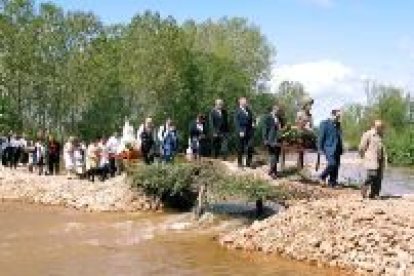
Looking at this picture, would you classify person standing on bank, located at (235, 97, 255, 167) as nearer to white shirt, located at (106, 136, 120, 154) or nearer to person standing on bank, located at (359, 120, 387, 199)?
person standing on bank, located at (359, 120, 387, 199)

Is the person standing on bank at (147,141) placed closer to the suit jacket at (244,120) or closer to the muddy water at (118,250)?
the muddy water at (118,250)

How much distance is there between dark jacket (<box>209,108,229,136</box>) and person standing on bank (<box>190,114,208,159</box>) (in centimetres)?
64

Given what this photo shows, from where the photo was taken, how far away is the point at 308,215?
1964 cm

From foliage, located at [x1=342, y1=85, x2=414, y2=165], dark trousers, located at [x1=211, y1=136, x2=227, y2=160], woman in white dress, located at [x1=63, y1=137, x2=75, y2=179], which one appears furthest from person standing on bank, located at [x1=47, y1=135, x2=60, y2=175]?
foliage, located at [x1=342, y1=85, x2=414, y2=165]

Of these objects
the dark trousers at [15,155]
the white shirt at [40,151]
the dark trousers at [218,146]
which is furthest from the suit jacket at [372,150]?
the dark trousers at [15,155]

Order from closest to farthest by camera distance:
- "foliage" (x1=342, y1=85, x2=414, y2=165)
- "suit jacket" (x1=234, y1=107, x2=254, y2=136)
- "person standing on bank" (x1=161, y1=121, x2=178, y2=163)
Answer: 1. "suit jacket" (x1=234, y1=107, x2=254, y2=136)
2. "person standing on bank" (x1=161, y1=121, x2=178, y2=163)
3. "foliage" (x1=342, y1=85, x2=414, y2=165)

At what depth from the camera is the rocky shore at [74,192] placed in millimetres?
27241

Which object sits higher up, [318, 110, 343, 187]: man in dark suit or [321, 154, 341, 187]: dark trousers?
[318, 110, 343, 187]: man in dark suit

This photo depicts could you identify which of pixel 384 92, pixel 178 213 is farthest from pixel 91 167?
pixel 384 92

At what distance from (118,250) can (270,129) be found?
6.42 m

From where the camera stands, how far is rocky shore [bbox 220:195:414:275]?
17406 mm

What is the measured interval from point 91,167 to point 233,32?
57978 mm

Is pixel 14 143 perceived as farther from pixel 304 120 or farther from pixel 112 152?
pixel 304 120

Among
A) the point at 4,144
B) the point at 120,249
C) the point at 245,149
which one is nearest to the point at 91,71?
the point at 4,144
